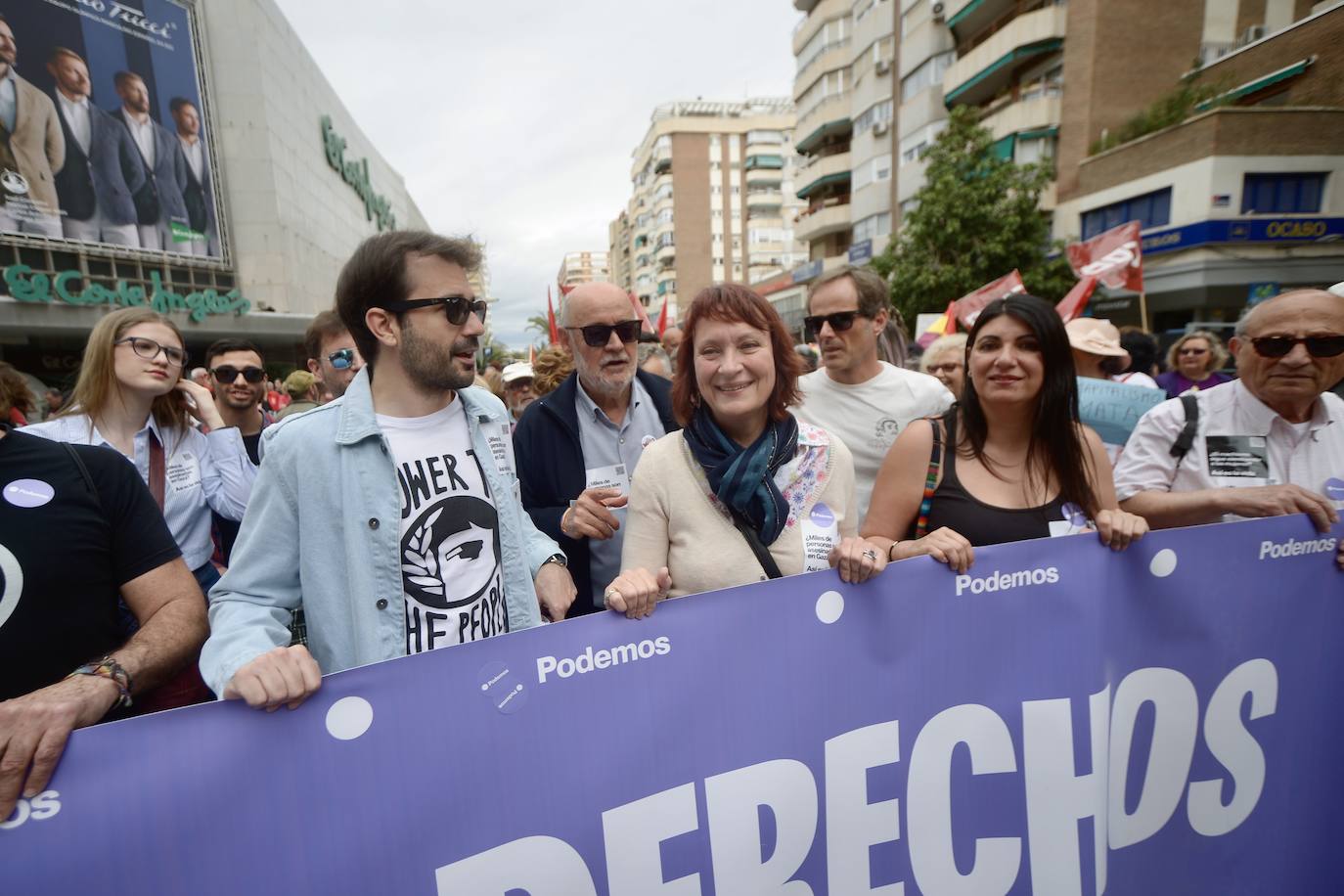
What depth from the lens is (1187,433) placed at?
2.24m

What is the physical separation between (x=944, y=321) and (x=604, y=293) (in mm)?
8708

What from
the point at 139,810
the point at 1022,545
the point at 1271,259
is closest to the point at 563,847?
the point at 139,810

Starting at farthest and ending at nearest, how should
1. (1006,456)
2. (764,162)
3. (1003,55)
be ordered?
(764,162) < (1003,55) < (1006,456)

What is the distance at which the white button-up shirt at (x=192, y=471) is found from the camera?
2.61 metres

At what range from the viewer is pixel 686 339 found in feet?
6.51

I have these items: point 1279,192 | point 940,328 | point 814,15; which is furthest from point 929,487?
point 814,15

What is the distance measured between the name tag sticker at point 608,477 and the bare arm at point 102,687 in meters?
1.30

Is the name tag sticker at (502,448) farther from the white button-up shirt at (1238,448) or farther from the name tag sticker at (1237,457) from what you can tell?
the name tag sticker at (1237,457)

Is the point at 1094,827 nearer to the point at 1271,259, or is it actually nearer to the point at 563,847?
the point at 563,847

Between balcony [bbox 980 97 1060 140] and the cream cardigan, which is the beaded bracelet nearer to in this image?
the cream cardigan

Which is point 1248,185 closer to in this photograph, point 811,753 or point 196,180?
point 811,753

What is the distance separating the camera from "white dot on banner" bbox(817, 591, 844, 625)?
5.34 ft

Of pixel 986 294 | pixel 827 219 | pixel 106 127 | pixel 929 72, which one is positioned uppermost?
pixel 929 72

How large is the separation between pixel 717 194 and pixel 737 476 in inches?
2916
